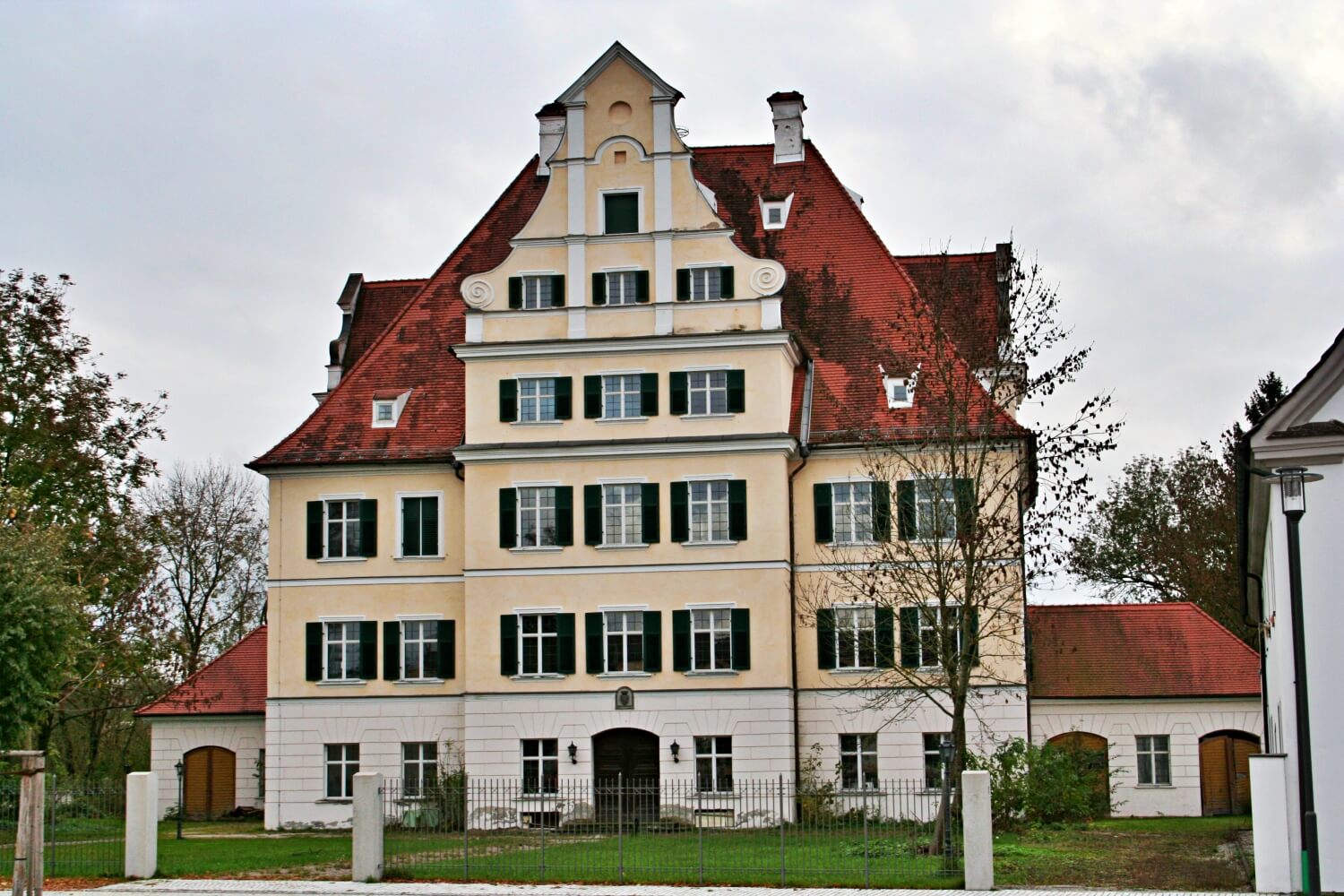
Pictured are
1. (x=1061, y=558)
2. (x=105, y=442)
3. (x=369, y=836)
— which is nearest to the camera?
(x=369, y=836)

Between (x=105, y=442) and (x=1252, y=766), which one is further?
(x=105, y=442)

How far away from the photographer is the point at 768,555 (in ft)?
132

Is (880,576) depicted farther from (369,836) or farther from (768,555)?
(369,836)

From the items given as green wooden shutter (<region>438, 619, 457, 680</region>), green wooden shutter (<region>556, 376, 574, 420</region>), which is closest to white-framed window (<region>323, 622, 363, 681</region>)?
green wooden shutter (<region>438, 619, 457, 680</region>)

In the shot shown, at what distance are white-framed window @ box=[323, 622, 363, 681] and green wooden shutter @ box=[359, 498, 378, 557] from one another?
1.81m

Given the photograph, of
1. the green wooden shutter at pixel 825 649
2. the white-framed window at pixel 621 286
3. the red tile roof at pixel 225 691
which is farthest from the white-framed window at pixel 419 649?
the green wooden shutter at pixel 825 649

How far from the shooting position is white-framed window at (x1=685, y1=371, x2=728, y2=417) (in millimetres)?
40531

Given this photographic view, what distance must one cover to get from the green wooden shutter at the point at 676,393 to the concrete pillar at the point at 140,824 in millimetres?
16167

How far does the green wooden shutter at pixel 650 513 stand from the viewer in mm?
40438

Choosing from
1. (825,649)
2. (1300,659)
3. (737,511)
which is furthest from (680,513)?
(1300,659)

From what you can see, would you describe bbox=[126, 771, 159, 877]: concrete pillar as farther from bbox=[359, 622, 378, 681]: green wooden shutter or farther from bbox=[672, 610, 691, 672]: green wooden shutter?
bbox=[672, 610, 691, 672]: green wooden shutter

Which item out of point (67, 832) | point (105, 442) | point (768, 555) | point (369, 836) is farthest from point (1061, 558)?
point (105, 442)

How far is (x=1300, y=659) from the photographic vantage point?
21375 mm

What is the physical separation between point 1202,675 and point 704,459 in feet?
43.1
